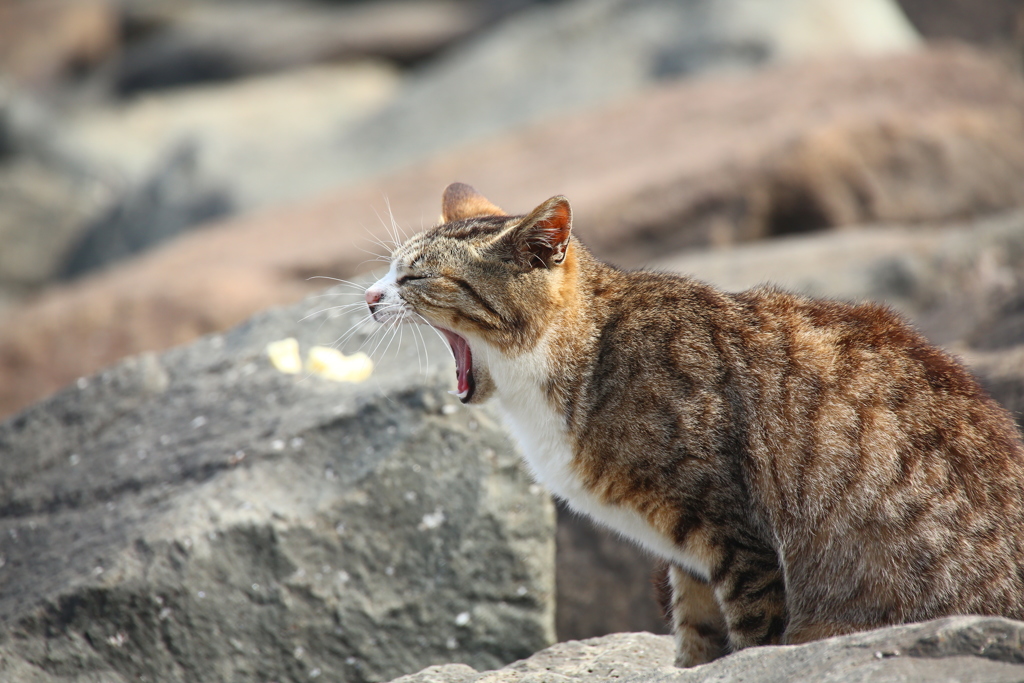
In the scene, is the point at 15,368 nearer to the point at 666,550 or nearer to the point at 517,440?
the point at 517,440

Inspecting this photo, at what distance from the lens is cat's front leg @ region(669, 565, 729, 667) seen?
4148 mm

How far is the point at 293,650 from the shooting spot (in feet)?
15.1

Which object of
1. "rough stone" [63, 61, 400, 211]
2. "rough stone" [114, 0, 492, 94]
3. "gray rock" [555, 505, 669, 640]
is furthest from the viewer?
"rough stone" [114, 0, 492, 94]

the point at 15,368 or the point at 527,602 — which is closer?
the point at 527,602

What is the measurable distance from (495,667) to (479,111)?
38.4 ft

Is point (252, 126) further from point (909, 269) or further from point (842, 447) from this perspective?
point (842, 447)

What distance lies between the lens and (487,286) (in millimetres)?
4348

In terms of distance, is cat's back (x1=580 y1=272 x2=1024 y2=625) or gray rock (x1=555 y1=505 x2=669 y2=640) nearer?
cat's back (x1=580 y1=272 x2=1024 y2=625)

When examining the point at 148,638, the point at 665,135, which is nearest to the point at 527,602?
the point at 148,638

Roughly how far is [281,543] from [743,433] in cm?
217

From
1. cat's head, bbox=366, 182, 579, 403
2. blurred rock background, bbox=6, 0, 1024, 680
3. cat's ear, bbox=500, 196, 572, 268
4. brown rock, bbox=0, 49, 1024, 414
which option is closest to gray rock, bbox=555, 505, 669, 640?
blurred rock background, bbox=6, 0, 1024, 680

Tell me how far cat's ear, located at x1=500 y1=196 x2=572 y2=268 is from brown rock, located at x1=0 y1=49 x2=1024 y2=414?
5.67 m

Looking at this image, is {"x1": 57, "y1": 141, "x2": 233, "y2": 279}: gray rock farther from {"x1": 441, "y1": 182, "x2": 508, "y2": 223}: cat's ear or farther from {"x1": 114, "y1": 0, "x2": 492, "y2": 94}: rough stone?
{"x1": 441, "y1": 182, "x2": 508, "y2": 223}: cat's ear

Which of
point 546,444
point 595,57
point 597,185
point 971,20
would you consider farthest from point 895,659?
point 971,20
